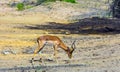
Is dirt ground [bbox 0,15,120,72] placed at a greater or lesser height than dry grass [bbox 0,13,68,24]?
greater

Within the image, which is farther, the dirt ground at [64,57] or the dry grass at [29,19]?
the dry grass at [29,19]

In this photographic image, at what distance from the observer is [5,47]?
29.1m

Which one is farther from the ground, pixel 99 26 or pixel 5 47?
pixel 5 47

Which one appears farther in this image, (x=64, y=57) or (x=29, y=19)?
(x=29, y=19)

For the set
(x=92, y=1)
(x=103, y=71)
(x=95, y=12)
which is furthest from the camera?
(x=92, y=1)

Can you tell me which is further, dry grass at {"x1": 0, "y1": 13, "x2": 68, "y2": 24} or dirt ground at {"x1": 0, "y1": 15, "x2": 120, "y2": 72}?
dry grass at {"x1": 0, "y1": 13, "x2": 68, "y2": 24}

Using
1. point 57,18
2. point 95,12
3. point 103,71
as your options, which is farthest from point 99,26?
point 103,71

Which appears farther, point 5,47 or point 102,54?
point 5,47

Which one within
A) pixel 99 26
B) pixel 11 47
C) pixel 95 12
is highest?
pixel 11 47

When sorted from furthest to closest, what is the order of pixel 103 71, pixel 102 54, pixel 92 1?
pixel 92 1
pixel 102 54
pixel 103 71

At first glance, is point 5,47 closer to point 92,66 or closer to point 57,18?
point 92,66

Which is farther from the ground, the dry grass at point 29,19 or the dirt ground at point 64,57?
the dirt ground at point 64,57

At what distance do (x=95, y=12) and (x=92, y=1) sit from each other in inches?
708

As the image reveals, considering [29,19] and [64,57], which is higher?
[64,57]
